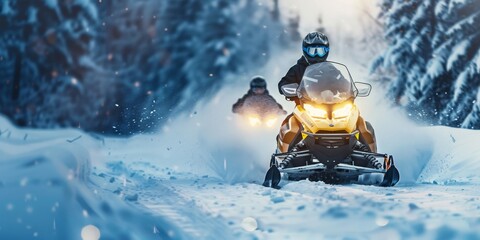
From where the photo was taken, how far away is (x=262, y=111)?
9.48m

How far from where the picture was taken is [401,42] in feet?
44.9

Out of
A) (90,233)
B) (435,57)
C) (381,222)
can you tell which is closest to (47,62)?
(435,57)

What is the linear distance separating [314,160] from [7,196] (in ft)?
10.7

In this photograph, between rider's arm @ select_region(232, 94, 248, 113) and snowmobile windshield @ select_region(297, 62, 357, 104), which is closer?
snowmobile windshield @ select_region(297, 62, 357, 104)

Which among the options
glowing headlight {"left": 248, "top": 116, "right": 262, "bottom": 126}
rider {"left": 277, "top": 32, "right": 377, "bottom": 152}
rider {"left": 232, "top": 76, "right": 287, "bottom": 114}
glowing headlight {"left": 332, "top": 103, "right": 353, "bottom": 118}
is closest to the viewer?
glowing headlight {"left": 332, "top": 103, "right": 353, "bottom": 118}

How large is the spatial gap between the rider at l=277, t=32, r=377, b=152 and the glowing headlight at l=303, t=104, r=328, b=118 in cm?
26

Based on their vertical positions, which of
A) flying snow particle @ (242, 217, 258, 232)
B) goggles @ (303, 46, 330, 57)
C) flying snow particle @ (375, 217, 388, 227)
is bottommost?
flying snow particle @ (242, 217, 258, 232)

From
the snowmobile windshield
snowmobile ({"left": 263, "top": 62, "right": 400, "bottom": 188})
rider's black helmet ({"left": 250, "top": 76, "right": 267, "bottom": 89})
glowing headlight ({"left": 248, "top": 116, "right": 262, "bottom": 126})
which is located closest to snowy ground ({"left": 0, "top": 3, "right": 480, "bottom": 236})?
glowing headlight ({"left": 248, "top": 116, "right": 262, "bottom": 126})

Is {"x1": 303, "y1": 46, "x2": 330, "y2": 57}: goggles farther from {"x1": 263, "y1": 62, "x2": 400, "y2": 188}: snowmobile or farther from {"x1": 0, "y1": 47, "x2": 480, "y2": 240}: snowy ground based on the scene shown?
{"x1": 0, "y1": 47, "x2": 480, "y2": 240}: snowy ground

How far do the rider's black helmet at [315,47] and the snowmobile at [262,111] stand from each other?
194 centimetres

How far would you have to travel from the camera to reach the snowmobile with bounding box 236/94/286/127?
9.45m

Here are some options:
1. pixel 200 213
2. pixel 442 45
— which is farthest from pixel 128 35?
pixel 200 213

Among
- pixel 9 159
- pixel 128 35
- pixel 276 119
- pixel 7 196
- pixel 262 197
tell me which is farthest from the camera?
pixel 128 35

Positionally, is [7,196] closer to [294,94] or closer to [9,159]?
[9,159]
